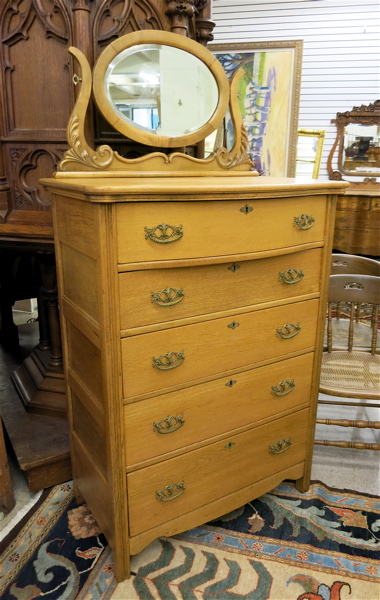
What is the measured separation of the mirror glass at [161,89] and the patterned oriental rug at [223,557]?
163 centimetres

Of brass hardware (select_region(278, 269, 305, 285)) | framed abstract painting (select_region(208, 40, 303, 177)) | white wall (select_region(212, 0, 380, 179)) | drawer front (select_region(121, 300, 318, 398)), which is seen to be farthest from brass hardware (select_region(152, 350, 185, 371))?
white wall (select_region(212, 0, 380, 179))

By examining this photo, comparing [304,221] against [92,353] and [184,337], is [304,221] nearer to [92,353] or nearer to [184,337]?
[184,337]

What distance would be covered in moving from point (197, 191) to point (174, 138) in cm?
71

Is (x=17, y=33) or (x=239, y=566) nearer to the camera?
(x=239, y=566)

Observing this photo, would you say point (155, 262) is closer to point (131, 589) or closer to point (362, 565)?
point (131, 589)

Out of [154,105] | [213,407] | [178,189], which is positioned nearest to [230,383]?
[213,407]

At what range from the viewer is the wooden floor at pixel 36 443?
79.0 inches

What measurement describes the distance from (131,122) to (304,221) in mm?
816

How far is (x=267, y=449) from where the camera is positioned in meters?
1.84

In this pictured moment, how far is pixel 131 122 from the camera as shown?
187 centimetres

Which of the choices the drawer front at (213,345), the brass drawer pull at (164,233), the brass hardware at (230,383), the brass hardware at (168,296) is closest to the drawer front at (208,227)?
the brass drawer pull at (164,233)

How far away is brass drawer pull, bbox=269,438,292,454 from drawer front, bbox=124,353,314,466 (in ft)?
0.44

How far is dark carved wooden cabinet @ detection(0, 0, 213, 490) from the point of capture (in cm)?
188

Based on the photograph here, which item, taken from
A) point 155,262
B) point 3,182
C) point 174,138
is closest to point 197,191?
point 155,262
